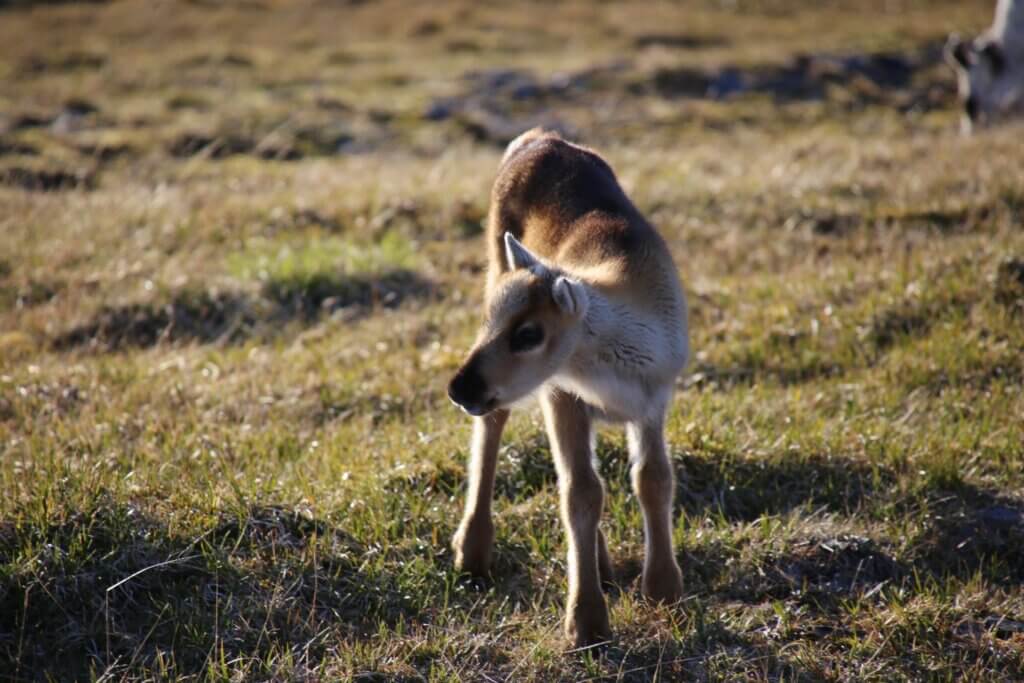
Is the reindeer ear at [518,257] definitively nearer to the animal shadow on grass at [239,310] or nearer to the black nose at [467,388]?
the black nose at [467,388]

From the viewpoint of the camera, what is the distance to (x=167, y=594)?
4.87 meters

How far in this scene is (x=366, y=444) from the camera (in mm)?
6324

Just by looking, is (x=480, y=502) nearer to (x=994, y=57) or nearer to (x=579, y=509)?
(x=579, y=509)

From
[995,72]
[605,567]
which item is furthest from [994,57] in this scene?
[605,567]

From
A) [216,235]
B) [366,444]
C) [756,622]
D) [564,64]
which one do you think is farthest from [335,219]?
[564,64]

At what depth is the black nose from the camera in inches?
170

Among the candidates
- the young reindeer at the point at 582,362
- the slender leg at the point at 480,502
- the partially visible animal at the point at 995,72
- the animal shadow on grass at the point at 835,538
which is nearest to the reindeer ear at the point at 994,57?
the partially visible animal at the point at 995,72

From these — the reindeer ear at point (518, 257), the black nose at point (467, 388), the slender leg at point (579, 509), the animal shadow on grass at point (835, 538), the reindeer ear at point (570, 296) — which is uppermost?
the reindeer ear at point (518, 257)

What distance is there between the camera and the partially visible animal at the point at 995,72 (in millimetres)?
15508

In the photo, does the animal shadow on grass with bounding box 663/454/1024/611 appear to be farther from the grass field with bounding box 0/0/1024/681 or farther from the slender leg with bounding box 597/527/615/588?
the slender leg with bounding box 597/527/615/588

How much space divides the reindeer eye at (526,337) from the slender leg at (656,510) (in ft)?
2.62

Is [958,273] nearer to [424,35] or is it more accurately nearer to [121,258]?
[121,258]

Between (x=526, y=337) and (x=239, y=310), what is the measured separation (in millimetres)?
4732

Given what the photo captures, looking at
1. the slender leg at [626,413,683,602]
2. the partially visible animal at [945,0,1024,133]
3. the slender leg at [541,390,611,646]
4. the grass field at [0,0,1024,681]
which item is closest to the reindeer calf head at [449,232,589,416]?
the slender leg at [541,390,611,646]
